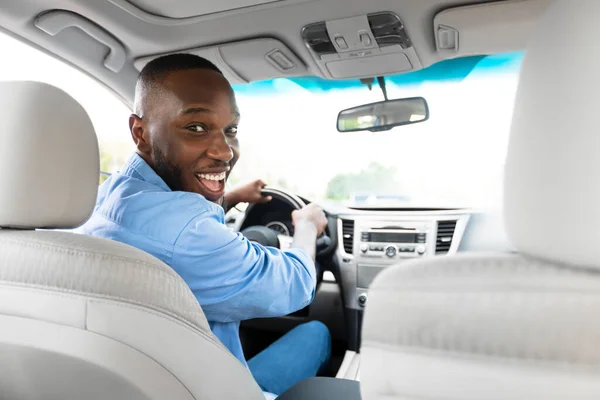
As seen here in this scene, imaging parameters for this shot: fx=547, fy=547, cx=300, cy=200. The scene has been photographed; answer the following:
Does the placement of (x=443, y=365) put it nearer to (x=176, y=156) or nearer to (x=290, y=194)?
(x=176, y=156)

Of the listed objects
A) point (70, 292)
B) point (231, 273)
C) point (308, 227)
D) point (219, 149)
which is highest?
point (219, 149)

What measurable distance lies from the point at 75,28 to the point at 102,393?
1839mm

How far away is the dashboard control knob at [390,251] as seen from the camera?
3102mm

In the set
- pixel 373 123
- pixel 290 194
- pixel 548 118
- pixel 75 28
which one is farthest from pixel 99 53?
pixel 548 118

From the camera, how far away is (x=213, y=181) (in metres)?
1.83

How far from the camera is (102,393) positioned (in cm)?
113

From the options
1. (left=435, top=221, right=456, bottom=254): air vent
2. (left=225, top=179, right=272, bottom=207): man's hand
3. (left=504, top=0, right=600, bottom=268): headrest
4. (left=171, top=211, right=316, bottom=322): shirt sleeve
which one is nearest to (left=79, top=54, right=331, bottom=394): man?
(left=171, top=211, right=316, bottom=322): shirt sleeve

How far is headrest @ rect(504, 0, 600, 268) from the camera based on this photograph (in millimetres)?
695

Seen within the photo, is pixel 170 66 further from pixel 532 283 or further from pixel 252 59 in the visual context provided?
pixel 532 283

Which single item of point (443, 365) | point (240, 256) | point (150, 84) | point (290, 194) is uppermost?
point (150, 84)

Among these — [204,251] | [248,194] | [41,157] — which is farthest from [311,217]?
[41,157]

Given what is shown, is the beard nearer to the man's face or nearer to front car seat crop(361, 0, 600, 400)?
the man's face

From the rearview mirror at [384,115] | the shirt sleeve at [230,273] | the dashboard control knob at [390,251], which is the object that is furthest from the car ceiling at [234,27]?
the shirt sleeve at [230,273]

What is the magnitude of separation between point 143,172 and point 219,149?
0.85ft
